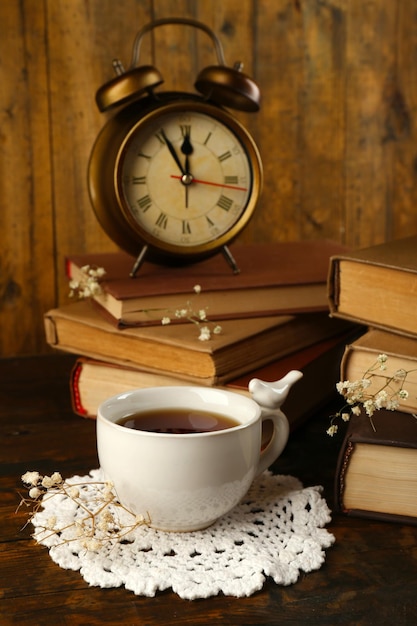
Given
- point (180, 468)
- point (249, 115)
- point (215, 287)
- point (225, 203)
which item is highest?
point (249, 115)

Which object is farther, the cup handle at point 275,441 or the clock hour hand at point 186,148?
the clock hour hand at point 186,148

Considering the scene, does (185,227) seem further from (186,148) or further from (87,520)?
(87,520)

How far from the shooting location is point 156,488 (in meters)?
0.92

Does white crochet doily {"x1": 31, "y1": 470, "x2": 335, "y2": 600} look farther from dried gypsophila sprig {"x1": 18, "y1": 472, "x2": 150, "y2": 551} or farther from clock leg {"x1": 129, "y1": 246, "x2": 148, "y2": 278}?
clock leg {"x1": 129, "y1": 246, "x2": 148, "y2": 278}

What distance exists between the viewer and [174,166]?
4.58 feet

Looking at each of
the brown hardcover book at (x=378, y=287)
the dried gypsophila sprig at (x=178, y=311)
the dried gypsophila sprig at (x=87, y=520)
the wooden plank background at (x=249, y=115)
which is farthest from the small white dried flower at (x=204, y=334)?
the wooden plank background at (x=249, y=115)

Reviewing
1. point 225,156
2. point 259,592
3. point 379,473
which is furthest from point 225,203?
point 259,592

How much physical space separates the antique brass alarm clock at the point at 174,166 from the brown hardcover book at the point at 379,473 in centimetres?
49

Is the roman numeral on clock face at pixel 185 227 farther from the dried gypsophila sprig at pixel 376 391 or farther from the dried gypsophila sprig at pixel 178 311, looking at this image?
the dried gypsophila sprig at pixel 376 391

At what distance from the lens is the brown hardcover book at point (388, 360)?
3.50 feet

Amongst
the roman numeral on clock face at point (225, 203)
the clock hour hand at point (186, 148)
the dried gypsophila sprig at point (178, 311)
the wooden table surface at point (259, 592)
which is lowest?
the wooden table surface at point (259, 592)

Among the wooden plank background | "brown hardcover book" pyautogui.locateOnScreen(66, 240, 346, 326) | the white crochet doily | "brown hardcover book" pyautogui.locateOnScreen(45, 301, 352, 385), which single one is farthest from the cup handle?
the wooden plank background

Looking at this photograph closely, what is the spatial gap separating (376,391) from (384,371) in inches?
1.2

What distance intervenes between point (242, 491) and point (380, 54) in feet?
4.22
